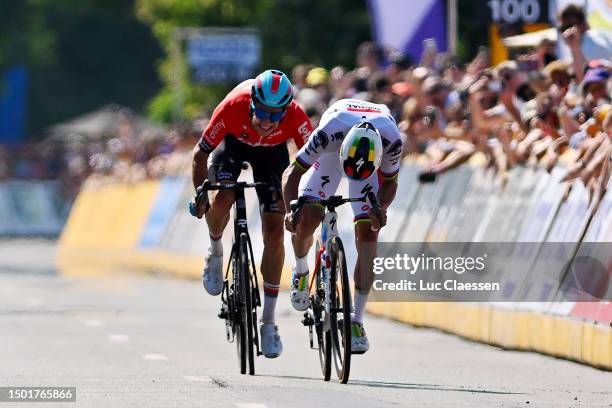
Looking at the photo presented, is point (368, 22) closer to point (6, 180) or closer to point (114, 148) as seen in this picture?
point (114, 148)

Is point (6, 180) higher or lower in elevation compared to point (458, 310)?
lower

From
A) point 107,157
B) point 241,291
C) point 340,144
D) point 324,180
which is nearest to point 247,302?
point 241,291

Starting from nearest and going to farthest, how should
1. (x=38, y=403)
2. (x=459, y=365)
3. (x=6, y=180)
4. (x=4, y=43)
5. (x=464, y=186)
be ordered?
(x=38, y=403)
(x=459, y=365)
(x=464, y=186)
(x=6, y=180)
(x=4, y=43)

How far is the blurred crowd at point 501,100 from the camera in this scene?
51.2ft

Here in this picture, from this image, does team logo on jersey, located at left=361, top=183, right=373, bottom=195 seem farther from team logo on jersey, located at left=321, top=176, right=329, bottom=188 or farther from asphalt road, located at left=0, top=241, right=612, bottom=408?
asphalt road, located at left=0, top=241, right=612, bottom=408

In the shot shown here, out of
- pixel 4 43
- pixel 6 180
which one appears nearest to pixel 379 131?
pixel 6 180

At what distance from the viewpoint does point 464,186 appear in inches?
699

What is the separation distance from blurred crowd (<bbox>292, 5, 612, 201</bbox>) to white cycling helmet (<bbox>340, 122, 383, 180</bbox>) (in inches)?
98.5

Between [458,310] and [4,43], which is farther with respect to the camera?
[4,43]

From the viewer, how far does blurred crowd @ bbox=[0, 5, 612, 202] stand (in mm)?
15609

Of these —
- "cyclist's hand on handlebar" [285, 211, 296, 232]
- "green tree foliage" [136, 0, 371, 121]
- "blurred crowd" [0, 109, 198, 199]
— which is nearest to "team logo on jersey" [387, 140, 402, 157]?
"cyclist's hand on handlebar" [285, 211, 296, 232]

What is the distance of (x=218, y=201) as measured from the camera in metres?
13.5

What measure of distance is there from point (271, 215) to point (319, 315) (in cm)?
104

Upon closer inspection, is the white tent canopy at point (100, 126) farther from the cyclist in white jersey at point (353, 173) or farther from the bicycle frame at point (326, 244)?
the bicycle frame at point (326, 244)
